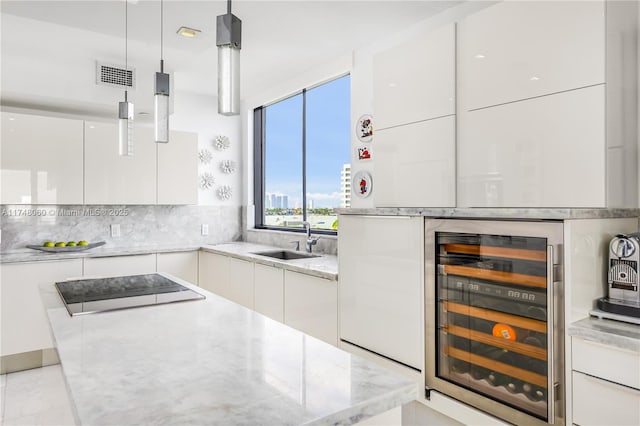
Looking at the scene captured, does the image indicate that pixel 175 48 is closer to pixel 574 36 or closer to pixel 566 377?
pixel 574 36

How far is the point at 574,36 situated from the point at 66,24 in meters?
3.11

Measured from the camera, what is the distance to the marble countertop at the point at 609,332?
1.46 metres

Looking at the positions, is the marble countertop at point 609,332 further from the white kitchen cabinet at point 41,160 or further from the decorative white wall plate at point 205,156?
the decorative white wall plate at point 205,156

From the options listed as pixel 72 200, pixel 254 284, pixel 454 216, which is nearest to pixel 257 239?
pixel 254 284

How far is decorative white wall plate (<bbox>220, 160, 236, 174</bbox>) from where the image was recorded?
4.91 m

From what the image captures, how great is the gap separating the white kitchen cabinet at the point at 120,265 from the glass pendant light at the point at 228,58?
9.89 ft

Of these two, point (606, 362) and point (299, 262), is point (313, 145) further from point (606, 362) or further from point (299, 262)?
point (606, 362)

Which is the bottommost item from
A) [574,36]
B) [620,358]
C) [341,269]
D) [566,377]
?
[566,377]

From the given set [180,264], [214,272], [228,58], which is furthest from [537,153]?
[180,264]

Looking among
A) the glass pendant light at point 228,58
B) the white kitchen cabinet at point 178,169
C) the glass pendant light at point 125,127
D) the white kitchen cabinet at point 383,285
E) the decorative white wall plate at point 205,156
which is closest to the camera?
the glass pendant light at point 228,58

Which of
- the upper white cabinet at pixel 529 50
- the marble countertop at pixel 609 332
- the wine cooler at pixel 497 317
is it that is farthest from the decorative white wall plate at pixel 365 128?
the marble countertop at pixel 609 332

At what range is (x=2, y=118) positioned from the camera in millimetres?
3355

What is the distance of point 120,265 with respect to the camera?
12.3 feet

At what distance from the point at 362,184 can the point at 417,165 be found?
38.6 inches
